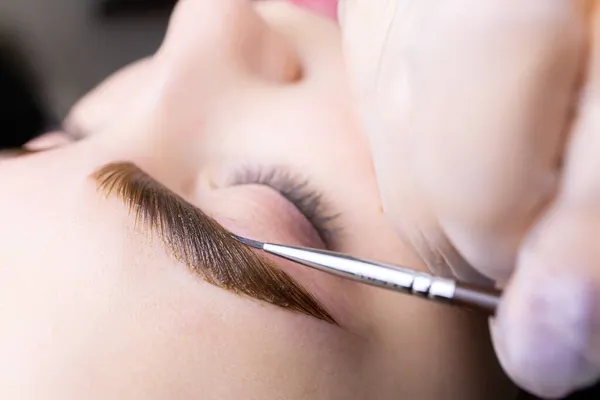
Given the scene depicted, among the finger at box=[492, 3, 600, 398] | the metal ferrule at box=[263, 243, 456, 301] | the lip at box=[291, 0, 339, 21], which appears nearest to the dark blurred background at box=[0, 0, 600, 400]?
the lip at box=[291, 0, 339, 21]

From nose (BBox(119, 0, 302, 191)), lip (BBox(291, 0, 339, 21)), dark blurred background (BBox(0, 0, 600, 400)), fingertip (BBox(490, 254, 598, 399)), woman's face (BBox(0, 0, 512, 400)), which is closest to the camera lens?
fingertip (BBox(490, 254, 598, 399))

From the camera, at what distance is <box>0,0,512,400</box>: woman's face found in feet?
1.33

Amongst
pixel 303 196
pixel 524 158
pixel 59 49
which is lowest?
pixel 59 49

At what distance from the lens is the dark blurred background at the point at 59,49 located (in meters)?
1.15

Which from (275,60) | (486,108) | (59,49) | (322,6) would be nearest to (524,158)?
(486,108)

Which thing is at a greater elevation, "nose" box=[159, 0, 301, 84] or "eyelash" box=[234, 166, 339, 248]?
"nose" box=[159, 0, 301, 84]

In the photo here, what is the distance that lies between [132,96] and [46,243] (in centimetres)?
20

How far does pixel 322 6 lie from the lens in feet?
2.50

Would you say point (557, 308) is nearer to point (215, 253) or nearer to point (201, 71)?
point (215, 253)

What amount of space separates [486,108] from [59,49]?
1.06 metres

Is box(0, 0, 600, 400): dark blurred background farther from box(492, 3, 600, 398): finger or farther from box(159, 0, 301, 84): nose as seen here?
box(492, 3, 600, 398): finger

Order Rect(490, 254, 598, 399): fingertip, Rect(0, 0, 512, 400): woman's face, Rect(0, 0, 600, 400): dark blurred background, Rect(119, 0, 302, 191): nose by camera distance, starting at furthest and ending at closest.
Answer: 1. Rect(0, 0, 600, 400): dark blurred background
2. Rect(119, 0, 302, 191): nose
3. Rect(0, 0, 512, 400): woman's face
4. Rect(490, 254, 598, 399): fingertip

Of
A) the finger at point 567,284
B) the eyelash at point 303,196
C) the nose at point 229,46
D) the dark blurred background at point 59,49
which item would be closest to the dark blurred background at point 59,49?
the dark blurred background at point 59,49

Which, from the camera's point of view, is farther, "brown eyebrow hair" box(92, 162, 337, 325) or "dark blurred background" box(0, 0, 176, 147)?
"dark blurred background" box(0, 0, 176, 147)
